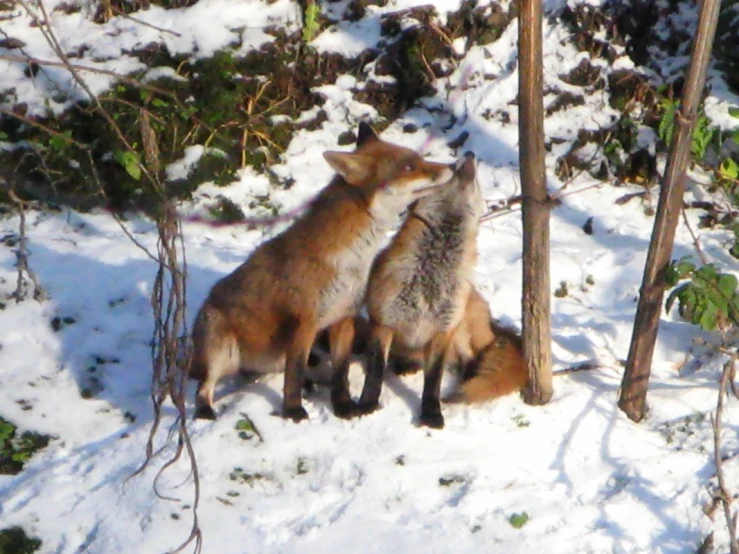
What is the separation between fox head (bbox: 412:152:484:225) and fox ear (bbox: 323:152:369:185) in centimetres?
36

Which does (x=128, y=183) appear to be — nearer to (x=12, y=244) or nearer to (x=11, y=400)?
(x=12, y=244)

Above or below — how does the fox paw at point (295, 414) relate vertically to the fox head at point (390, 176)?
below

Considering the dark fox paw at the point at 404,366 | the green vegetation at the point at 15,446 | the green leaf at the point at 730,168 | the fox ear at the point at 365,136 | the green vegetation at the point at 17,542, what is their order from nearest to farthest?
the green vegetation at the point at 17,542 → the green vegetation at the point at 15,446 → the fox ear at the point at 365,136 → the dark fox paw at the point at 404,366 → the green leaf at the point at 730,168

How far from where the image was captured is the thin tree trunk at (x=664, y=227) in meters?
4.79

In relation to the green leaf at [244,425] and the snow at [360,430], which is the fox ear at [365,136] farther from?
the green leaf at [244,425]

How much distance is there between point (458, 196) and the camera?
536 centimetres

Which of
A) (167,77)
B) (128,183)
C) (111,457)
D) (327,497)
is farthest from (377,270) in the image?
(167,77)

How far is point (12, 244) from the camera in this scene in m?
6.80

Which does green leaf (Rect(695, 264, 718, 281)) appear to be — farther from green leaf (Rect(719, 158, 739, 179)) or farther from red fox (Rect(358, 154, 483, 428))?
green leaf (Rect(719, 158, 739, 179))

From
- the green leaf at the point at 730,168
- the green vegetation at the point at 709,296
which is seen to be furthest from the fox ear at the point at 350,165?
the green leaf at the point at 730,168

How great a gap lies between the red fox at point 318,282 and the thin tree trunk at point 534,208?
1.48 ft

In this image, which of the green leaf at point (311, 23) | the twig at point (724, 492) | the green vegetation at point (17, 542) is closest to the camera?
the twig at point (724, 492)

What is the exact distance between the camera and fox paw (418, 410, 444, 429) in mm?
5219

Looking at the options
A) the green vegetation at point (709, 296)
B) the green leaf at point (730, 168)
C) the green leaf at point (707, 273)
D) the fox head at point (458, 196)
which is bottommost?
the green leaf at point (730, 168)
